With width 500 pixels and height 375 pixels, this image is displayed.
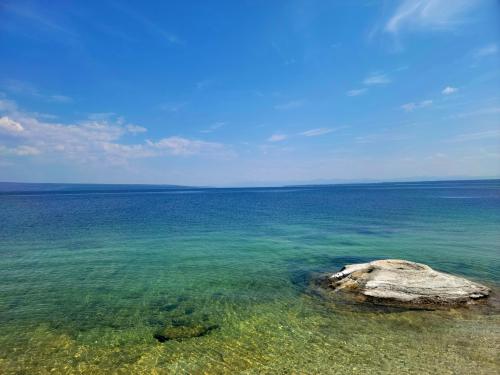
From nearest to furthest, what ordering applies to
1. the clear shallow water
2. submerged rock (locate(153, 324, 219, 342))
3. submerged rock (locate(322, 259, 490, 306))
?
the clear shallow water < submerged rock (locate(153, 324, 219, 342)) < submerged rock (locate(322, 259, 490, 306))

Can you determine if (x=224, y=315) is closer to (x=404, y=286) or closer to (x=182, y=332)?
(x=182, y=332)

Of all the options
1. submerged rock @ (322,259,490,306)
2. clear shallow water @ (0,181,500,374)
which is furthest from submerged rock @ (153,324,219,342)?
submerged rock @ (322,259,490,306)

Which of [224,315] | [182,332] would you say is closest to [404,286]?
[224,315]

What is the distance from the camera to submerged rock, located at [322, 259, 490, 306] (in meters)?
16.0

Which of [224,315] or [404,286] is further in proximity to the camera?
[404,286]

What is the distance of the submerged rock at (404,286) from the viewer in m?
16.0

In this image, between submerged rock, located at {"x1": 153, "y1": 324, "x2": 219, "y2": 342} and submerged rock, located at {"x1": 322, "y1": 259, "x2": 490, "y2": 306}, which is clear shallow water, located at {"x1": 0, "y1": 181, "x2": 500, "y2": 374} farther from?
submerged rock, located at {"x1": 322, "y1": 259, "x2": 490, "y2": 306}

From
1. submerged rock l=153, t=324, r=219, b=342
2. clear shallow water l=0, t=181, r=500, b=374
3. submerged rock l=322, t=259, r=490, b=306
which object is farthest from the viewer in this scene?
submerged rock l=322, t=259, r=490, b=306

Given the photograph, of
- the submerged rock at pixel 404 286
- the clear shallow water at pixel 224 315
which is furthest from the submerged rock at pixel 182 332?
the submerged rock at pixel 404 286

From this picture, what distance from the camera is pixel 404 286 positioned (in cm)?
1695

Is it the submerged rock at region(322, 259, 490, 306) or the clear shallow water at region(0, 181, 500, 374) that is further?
the submerged rock at region(322, 259, 490, 306)

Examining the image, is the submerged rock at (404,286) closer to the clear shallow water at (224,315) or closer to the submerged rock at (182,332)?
the clear shallow water at (224,315)

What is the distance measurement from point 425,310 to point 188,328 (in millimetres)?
11859

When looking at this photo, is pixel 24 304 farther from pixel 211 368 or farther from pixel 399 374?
pixel 399 374
